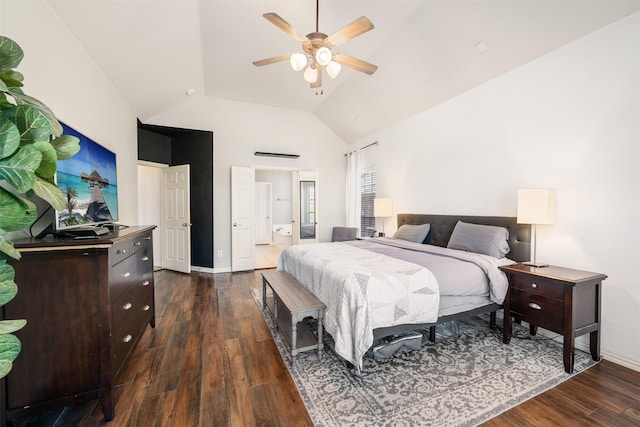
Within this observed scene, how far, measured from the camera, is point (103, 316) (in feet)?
5.15

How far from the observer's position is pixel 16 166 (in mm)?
768

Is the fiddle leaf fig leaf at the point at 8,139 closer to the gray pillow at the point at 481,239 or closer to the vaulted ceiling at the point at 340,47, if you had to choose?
the vaulted ceiling at the point at 340,47

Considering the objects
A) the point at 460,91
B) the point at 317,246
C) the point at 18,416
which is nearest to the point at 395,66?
the point at 460,91

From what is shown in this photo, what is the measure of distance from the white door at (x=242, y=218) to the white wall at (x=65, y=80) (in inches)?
73.7

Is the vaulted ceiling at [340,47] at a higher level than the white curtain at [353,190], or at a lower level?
higher

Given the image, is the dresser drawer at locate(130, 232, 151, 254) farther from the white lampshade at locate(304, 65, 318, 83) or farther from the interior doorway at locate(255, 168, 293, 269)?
the interior doorway at locate(255, 168, 293, 269)

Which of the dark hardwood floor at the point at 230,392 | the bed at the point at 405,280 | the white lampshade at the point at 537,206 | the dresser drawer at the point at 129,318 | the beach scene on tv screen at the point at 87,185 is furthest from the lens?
the white lampshade at the point at 537,206

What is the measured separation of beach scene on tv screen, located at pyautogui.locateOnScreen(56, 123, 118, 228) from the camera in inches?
73.6

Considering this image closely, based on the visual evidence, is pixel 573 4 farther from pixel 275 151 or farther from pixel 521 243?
pixel 275 151

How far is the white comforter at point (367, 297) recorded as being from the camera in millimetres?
1948

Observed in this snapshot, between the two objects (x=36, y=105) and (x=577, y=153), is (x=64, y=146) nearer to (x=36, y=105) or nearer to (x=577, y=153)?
(x=36, y=105)

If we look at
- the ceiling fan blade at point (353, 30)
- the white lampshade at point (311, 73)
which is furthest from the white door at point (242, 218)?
the ceiling fan blade at point (353, 30)

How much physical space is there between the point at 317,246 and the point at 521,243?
227cm

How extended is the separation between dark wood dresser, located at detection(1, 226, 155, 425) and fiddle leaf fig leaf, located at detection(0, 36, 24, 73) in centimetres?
92
